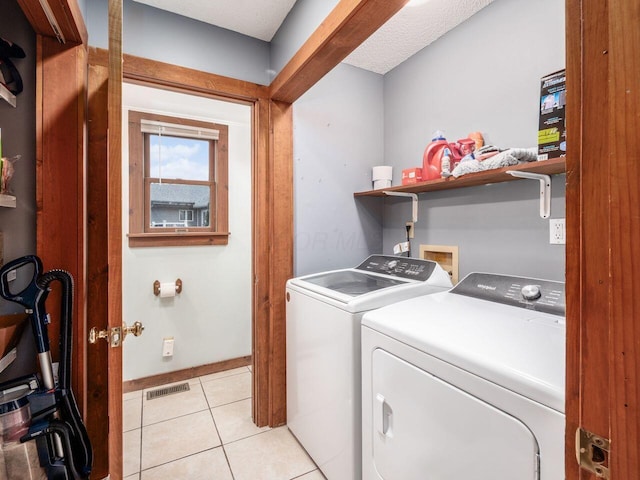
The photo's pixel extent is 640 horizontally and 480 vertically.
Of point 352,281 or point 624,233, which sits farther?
point 352,281

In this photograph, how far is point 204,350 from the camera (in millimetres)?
2742

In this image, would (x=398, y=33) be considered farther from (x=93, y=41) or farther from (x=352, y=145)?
(x=93, y=41)

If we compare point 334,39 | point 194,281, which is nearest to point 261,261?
point 194,281

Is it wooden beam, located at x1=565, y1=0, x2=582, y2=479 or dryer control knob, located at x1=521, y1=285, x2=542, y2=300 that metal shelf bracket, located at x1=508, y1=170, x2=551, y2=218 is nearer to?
dryer control knob, located at x1=521, y1=285, x2=542, y2=300

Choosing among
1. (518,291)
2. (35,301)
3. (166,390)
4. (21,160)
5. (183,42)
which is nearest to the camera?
(35,301)

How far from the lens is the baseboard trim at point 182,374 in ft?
8.13

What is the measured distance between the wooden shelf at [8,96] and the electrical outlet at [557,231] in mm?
2249

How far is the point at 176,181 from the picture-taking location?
2.68 m

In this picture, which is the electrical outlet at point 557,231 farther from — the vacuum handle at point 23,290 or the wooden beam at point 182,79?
the vacuum handle at point 23,290

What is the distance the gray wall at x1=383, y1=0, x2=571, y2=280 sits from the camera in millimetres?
1473

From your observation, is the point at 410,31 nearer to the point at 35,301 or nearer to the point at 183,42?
the point at 183,42

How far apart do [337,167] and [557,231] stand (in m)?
1.35

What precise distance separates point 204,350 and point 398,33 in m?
2.88

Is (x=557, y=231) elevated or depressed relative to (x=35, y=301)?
elevated
